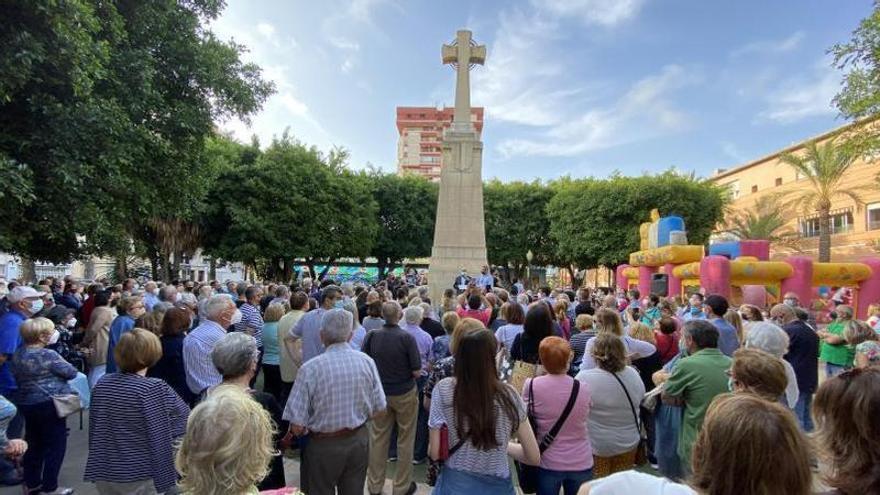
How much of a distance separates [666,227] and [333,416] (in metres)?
17.0

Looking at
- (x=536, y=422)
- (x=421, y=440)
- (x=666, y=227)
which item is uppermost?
(x=666, y=227)

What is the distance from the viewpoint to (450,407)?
293 centimetres

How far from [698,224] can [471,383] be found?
33131mm

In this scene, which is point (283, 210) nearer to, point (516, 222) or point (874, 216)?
point (516, 222)

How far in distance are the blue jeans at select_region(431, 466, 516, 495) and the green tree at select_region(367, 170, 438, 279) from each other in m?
30.3

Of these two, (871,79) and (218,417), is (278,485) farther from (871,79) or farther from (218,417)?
(871,79)

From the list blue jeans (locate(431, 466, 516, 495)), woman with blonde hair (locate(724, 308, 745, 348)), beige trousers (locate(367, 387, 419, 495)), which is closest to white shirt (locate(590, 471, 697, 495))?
blue jeans (locate(431, 466, 516, 495))

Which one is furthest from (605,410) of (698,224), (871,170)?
(871,170)

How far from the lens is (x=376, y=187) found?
3347cm

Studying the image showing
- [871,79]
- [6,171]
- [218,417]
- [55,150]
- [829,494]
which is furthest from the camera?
[871,79]

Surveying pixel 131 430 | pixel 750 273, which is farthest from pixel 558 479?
pixel 750 273

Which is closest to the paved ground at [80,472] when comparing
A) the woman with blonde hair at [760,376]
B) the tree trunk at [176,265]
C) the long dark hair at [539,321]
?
the long dark hair at [539,321]

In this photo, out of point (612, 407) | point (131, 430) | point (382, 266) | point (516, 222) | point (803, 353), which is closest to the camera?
point (131, 430)

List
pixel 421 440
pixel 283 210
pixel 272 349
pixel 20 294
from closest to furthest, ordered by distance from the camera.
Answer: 1. pixel 20 294
2. pixel 421 440
3. pixel 272 349
4. pixel 283 210
